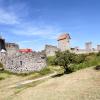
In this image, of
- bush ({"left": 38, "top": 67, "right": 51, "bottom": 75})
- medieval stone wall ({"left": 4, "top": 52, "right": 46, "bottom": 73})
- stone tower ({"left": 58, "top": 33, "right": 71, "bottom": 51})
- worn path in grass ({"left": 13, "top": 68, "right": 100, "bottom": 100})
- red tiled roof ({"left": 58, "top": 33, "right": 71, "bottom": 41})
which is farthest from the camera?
red tiled roof ({"left": 58, "top": 33, "right": 71, "bottom": 41})

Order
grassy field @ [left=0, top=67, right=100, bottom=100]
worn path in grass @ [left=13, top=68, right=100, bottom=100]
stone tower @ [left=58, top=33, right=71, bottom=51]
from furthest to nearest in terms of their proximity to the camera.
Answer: stone tower @ [left=58, top=33, right=71, bottom=51], grassy field @ [left=0, top=67, right=100, bottom=100], worn path in grass @ [left=13, top=68, right=100, bottom=100]

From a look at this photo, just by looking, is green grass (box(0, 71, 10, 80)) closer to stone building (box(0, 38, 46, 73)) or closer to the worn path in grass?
stone building (box(0, 38, 46, 73))

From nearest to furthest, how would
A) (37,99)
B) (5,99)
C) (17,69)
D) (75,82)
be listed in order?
(37,99) → (5,99) → (75,82) → (17,69)

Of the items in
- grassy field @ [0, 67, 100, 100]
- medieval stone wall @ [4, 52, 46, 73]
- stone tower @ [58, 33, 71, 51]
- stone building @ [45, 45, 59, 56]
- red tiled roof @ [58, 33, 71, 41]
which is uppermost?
red tiled roof @ [58, 33, 71, 41]

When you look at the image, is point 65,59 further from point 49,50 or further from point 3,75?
point 49,50

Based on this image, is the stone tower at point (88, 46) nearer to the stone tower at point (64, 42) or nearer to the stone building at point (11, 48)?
the stone tower at point (64, 42)

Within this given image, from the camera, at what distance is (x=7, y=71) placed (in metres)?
52.8

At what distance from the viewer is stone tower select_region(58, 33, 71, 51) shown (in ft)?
250

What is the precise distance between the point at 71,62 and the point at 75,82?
11.9 m

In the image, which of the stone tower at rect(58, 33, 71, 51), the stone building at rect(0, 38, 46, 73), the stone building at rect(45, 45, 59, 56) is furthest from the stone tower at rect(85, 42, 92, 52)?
the stone building at rect(0, 38, 46, 73)

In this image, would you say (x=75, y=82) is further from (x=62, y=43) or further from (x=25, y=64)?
(x=62, y=43)

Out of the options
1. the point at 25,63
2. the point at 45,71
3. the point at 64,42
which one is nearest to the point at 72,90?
the point at 45,71

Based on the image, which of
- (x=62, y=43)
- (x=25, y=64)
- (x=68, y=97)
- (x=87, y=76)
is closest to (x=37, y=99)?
(x=68, y=97)

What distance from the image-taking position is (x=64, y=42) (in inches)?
3029
